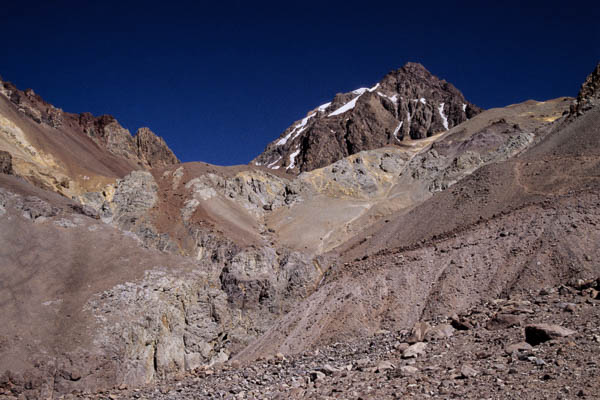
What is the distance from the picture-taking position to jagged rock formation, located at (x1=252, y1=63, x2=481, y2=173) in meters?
109

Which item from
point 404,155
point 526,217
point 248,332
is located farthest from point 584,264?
point 404,155

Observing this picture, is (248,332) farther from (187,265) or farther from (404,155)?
(404,155)

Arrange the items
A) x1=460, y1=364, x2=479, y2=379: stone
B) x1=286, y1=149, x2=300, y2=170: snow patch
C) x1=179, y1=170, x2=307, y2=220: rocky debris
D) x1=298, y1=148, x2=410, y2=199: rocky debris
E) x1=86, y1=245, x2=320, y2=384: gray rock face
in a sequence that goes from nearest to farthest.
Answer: x1=460, y1=364, x2=479, y2=379: stone, x1=86, y1=245, x2=320, y2=384: gray rock face, x1=179, y1=170, x2=307, y2=220: rocky debris, x1=298, y1=148, x2=410, y2=199: rocky debris, x1=286, y1=149, x2=300, y2=170: snow patch

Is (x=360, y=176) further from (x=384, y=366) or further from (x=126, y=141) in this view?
(x=126, y=141)

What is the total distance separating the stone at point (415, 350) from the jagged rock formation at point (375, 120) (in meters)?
95.1

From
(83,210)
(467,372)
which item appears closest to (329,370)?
(467,372)

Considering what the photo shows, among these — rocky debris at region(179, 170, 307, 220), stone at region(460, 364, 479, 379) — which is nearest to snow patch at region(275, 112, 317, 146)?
rocky debris at region(179, 170, 307, 220)

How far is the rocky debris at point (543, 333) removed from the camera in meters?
9.04

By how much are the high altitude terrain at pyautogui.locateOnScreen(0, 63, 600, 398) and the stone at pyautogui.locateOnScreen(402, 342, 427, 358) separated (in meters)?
0.11

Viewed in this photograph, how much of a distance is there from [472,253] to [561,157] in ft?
43.0

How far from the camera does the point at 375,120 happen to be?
11300cm

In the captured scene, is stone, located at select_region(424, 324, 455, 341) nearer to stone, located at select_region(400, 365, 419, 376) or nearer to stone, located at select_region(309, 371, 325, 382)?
stone, located at select_region(400, 365, 419, 376)

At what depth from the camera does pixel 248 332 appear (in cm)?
3256

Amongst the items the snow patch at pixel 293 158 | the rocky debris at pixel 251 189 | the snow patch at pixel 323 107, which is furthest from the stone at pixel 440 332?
the snow patch at pixel 323 107
